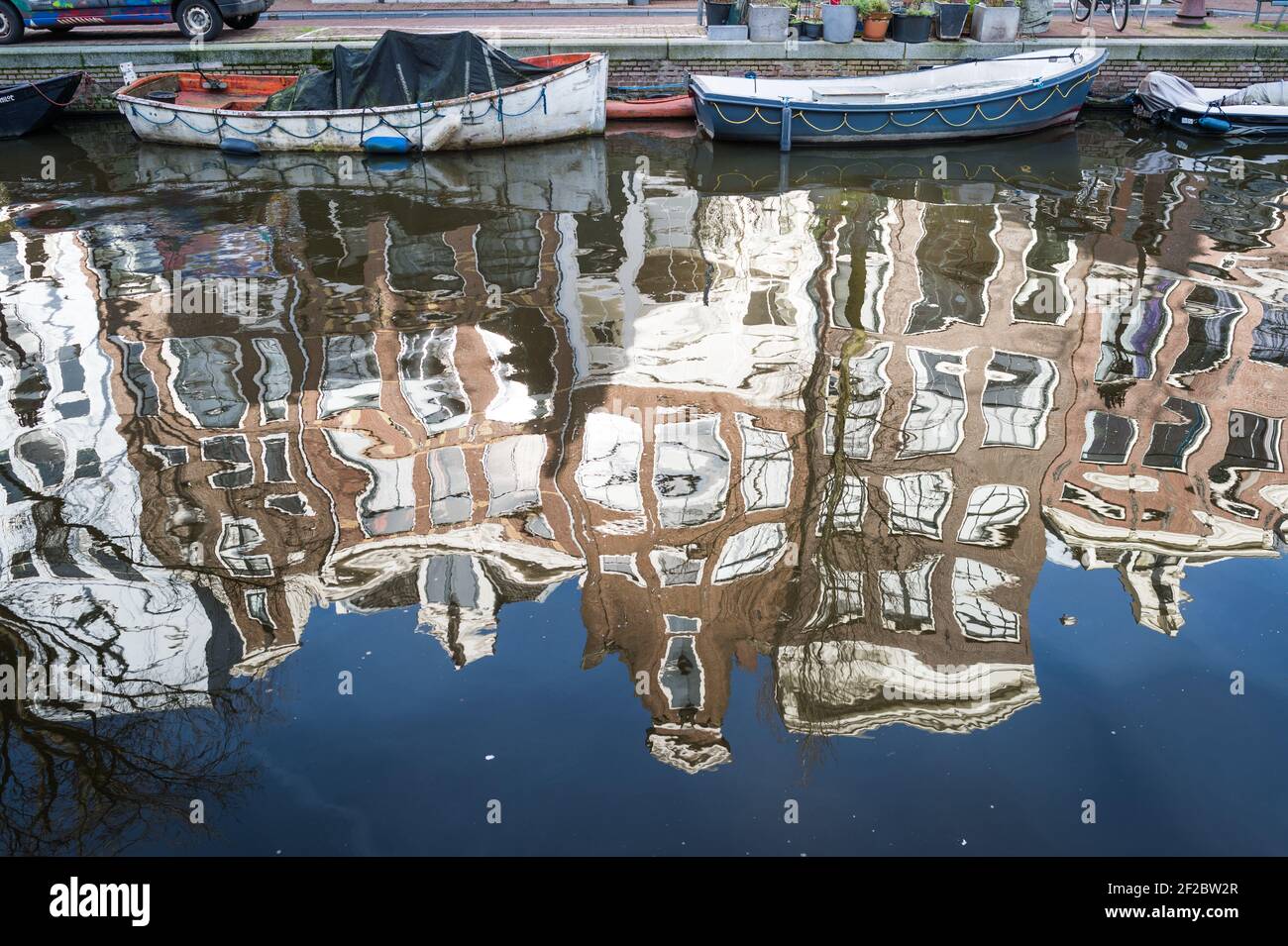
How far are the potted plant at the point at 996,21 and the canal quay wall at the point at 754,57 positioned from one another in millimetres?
351

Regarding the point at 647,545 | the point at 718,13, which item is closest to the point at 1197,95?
the point at 718,13

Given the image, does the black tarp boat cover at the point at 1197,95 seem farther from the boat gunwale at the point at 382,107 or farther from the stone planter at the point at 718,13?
the boat gunwale at the point at 382,107

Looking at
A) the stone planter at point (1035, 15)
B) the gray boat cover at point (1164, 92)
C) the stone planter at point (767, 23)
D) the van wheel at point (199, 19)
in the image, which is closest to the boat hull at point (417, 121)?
the van wheel at point (199, 19)

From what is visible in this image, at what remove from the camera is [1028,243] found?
12.5m

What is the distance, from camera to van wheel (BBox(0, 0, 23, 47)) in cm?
1989

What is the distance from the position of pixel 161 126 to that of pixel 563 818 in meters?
16.5

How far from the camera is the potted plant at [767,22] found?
62.7 ft

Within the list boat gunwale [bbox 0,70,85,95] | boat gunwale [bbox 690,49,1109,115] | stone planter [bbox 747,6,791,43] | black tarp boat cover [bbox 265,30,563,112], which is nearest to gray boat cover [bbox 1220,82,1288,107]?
boat gunwale [bbox 690,49,1109,115]

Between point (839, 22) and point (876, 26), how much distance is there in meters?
0.71

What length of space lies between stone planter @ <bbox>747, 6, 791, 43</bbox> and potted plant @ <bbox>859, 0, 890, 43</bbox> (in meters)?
1.42

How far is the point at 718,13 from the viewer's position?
1959 cm

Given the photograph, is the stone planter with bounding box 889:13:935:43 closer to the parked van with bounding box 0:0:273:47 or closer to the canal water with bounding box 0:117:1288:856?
the canal water with bounding box 0:117:1288:856
